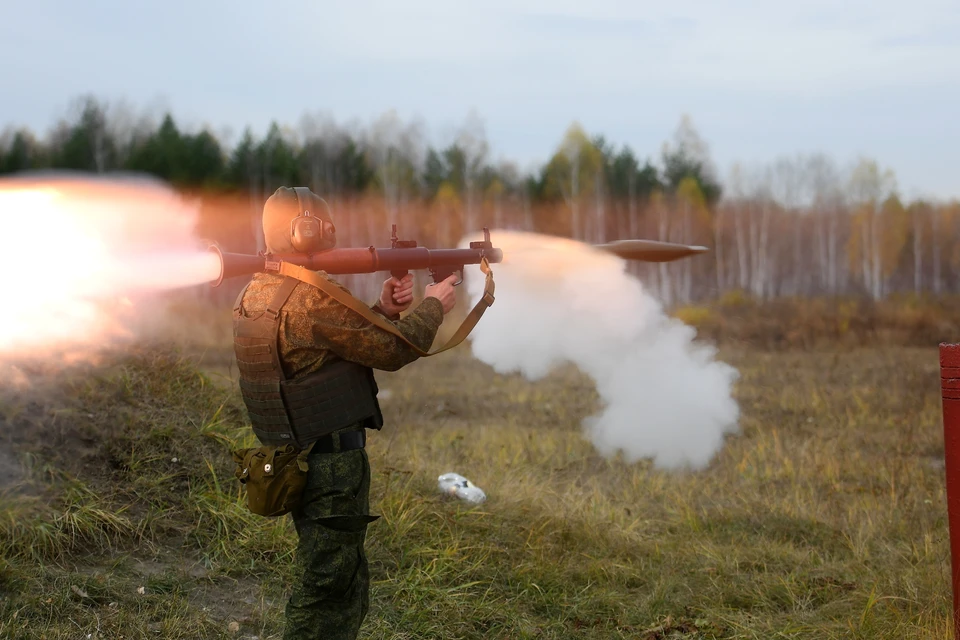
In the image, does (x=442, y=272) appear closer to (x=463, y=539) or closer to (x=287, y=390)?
(x=287, y=390)

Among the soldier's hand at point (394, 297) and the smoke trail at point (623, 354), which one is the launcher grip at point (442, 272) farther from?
the smoke trail at point (623, 354)

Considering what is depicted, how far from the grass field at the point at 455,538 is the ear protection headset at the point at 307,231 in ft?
6.66

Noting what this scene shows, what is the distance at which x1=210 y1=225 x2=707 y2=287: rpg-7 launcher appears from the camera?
369cm

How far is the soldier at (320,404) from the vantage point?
3.54m

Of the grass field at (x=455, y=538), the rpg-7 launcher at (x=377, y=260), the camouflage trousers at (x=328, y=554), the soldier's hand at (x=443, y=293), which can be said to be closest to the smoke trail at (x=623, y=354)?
the grass field at (x=455, y=538)

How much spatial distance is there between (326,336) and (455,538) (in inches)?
91.8

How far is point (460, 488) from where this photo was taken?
621 centimetres

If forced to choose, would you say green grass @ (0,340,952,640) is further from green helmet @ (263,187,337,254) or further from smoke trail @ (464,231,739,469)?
green helmet @ (263,187,337,254)

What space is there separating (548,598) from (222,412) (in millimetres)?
2870

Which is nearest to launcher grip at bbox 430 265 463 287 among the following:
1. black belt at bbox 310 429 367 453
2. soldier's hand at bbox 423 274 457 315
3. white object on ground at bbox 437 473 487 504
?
soldier's hand at bbox 423 274 457 315

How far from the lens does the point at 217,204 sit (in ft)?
62.4

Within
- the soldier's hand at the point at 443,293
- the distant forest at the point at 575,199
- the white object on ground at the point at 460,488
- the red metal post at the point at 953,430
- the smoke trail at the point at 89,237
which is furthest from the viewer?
the distant forest at the point at 575,199

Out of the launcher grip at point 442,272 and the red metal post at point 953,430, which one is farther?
the launcher grip at point 442,272

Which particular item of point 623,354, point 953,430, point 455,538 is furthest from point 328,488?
point 623,354
